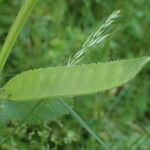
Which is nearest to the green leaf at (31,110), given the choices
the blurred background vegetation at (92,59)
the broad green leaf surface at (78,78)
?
the blurred background vegetation at (92,59)

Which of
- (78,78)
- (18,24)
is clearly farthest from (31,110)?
(78,78)

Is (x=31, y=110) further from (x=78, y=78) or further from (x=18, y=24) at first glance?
(x=78, y=78)

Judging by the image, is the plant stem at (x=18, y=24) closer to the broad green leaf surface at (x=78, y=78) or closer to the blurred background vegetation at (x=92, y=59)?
the broad green leaf surface at (x=78, y=78)

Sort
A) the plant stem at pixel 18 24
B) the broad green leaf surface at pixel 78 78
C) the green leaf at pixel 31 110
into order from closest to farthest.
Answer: the broad green leaf surface at pixel 78 78 → the plant stem at pixel 18 24 → the green leaf at pixel 31 110

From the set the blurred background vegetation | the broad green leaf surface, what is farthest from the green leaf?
the broad green leaf surface

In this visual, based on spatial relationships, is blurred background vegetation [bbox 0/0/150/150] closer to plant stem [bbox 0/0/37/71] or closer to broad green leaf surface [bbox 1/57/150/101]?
plant stem [bbox 0/0/37/71]

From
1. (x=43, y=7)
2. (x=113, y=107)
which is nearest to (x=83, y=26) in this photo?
(x=43, y=7)

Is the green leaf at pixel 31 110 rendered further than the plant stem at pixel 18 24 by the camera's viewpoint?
Yes
